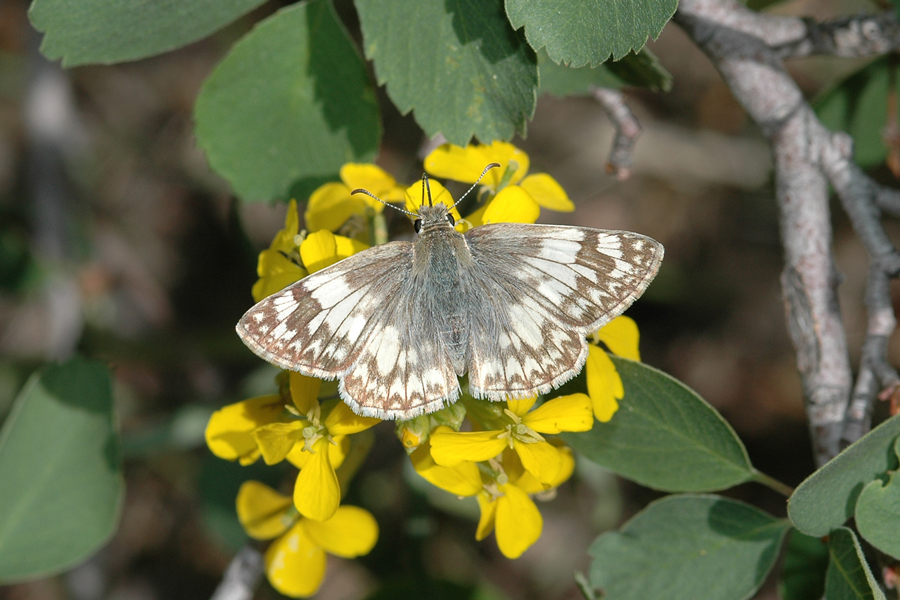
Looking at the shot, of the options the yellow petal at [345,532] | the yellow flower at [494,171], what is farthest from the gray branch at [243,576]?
the yellow flower at [494,171]

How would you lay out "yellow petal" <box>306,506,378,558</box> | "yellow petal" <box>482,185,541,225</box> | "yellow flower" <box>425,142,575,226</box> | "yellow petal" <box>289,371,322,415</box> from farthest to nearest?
"yellow petal" <box>306,506,378,558</box>, "yellow flower" <box>425,142,575,226</box>, "yellow petal" <box>482,185,541,225</box>, "yellow petal" <box>289,371,322,415</box>

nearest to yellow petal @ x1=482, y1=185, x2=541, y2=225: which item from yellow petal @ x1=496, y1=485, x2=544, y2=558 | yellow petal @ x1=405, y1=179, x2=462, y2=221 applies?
yellow petal @ x1=405, y1=179, x2=462, y2=221

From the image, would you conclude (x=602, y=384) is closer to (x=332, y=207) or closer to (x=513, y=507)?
(x=513, y=507)

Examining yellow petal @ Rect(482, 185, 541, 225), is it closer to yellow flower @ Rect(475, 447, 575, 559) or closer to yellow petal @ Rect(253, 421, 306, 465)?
yellow flower @ Rect(475, 447, 575, 559)

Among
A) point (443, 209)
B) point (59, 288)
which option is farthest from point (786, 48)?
point (59, 288)

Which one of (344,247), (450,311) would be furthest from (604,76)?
(344,247)

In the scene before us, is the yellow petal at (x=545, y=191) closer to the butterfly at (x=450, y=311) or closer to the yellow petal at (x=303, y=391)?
the butterfly at (x=450, y=311)
